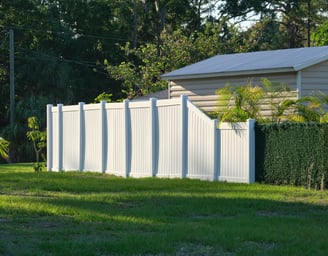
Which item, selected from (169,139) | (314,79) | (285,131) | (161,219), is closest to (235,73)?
(314,79)

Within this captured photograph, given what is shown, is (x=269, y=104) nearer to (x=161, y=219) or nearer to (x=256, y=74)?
(x=256, y=74)

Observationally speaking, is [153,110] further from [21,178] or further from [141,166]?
[21,178]

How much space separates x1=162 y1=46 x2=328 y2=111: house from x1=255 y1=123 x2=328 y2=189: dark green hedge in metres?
3.21

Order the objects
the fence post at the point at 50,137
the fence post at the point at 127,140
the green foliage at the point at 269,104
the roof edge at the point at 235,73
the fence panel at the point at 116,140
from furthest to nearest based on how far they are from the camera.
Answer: the fence post at the point at 50,137
the fence panel at the point at 116,140
the fence post at the point at 127,140
the roof edge at the point at 235,73
the green foliage at the point at 269,104

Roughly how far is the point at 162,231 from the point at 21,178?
11.1 meters

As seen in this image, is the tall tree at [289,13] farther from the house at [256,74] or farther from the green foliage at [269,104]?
the green foliage at [269,104]

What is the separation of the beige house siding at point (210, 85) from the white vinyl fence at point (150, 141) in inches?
108

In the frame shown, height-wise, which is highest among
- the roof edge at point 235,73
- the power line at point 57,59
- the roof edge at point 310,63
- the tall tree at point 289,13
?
the tall tree at point 289,13

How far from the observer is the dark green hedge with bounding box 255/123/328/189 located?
17625mm

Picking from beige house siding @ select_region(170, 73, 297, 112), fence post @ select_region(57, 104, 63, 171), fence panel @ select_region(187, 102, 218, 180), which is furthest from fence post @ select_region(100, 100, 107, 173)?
fence panel @ select_region(187, 102, 218, 180)

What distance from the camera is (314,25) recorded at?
62125mm

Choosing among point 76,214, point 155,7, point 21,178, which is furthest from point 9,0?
Result: point 76,214

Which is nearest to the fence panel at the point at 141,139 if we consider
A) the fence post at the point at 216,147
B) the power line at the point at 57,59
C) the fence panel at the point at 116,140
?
the fence panel at the point at 116,140

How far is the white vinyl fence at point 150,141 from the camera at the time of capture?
771 inches
